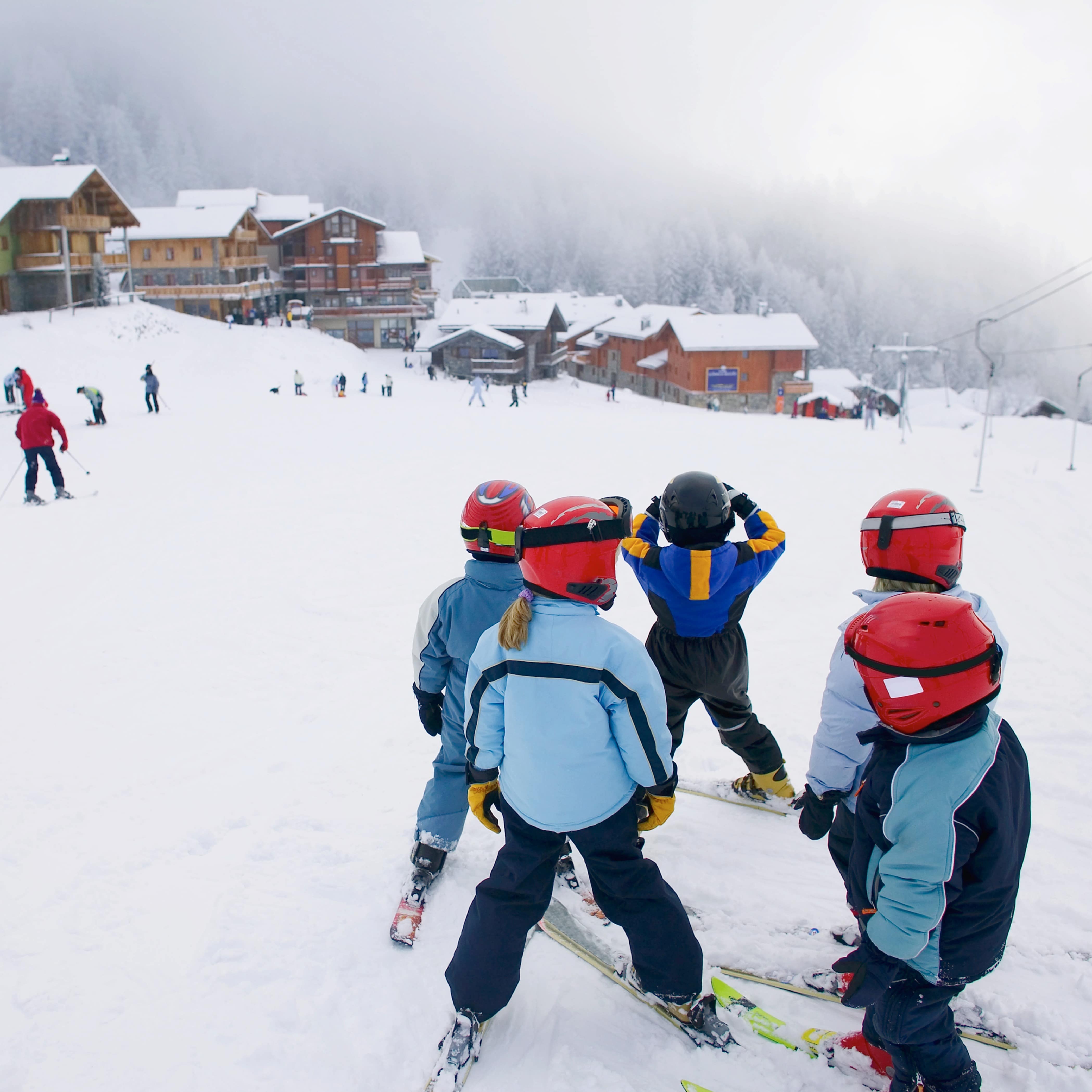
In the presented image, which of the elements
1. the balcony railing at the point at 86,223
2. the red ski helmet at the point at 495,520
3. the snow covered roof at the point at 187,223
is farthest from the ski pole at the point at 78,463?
the snow covered roof at the point at 187,223

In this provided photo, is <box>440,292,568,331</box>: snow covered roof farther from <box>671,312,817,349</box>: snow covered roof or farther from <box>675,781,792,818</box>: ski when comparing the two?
<box>675,781,792,818</box>: ski

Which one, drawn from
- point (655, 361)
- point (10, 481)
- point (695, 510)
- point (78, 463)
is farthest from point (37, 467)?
point (655, 361)

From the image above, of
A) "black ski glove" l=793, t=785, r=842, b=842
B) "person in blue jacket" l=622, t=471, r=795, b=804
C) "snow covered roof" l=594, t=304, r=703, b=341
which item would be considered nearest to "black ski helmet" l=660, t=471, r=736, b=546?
"person in blue jacket" l=622, t=471, r=795, b=804

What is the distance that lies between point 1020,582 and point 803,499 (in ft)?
11.1

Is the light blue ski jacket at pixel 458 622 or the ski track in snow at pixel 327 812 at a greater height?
the light blue ski jacket at pixel 458 622

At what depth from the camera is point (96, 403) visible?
16.4 meters

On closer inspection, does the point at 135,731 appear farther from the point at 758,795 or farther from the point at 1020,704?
the point at 1020,704

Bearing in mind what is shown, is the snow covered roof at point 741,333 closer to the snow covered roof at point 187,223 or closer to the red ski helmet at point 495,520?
the snow covered roof at point 187,223

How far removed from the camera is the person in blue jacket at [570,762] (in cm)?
232

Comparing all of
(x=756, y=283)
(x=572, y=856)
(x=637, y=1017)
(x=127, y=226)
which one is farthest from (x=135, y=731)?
(x=756, y=283)

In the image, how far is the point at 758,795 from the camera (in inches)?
155

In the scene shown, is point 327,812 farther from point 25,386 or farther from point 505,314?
point 505,314

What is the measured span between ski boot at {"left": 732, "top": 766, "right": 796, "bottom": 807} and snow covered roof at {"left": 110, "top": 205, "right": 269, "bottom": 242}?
146 feet

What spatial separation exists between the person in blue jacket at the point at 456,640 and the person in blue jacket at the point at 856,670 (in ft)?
4.09
